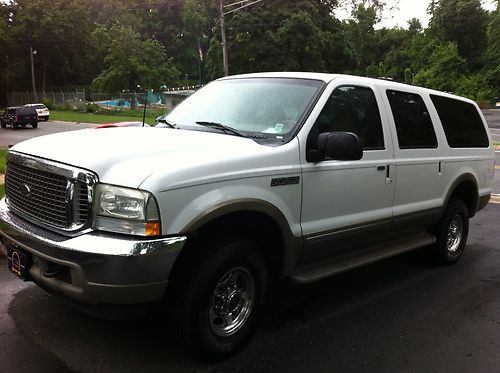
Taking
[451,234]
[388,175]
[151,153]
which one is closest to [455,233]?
[451,234]

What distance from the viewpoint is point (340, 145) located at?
3643 mm

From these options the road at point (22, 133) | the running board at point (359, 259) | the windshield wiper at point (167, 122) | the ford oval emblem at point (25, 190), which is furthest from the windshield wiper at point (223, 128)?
the road at point (22, 133)

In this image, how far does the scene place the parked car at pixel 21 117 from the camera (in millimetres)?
30562

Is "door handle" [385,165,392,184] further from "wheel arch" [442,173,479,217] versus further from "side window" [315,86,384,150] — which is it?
"wheel arch" [442,173,479,217]

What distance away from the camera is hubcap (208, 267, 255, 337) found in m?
3.44

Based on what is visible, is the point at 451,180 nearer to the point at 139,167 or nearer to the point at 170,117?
the point at 170,117

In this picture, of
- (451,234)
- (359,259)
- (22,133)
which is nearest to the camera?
(359,259)

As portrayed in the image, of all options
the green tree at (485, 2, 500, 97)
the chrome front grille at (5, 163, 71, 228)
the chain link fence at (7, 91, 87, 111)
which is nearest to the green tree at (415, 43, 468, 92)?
the green tree at (485, 2, 500, 97)

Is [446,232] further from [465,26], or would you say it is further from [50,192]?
[465,26]

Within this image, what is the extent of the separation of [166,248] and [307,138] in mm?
1438

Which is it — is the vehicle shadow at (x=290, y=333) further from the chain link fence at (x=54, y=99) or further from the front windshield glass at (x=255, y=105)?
the chain link fence at (x=54, y=99)

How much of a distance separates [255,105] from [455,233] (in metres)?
3.09

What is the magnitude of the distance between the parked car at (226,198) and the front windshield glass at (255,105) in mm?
15

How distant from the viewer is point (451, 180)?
5445 millimetres
